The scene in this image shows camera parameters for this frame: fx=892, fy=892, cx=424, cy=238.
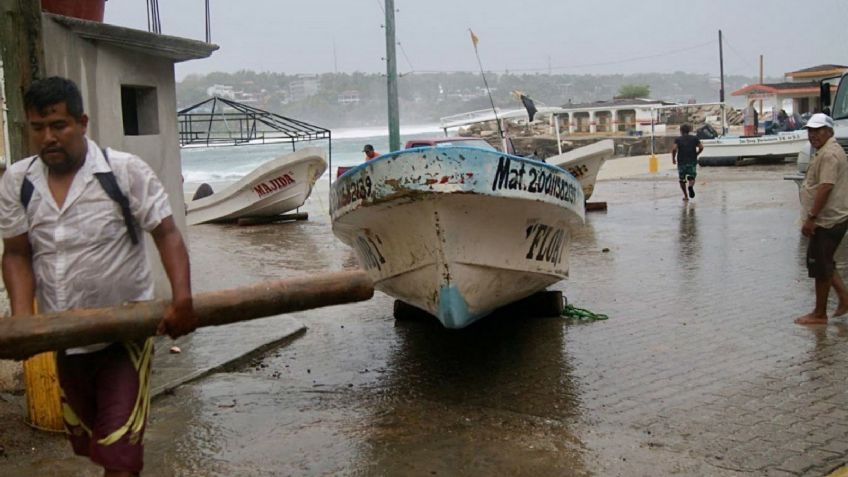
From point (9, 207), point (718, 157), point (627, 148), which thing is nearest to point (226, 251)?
point (9, 207)

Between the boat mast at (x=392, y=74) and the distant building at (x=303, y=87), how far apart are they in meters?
136

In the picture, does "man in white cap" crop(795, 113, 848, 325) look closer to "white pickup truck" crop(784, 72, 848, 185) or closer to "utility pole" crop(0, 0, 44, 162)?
"white pickup truck" crop(784, 72, 848, 185)

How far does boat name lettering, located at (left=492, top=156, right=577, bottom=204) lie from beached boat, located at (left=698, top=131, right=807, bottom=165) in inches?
958

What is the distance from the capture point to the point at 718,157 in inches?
1196

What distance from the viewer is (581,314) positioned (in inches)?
335

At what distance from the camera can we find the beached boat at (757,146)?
95.6 feet

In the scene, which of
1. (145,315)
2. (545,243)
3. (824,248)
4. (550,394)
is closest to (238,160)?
(545,243)

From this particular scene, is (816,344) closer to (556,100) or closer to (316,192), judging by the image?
(316,192)

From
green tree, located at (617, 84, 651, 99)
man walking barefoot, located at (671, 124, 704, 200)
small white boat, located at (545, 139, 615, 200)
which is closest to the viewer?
small white boat, located at (545, 139, 615, 200)

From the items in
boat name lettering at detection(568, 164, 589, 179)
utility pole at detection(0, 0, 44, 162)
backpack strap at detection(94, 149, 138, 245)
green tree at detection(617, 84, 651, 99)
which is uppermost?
green tree at detection(617, 84, 651, 99)

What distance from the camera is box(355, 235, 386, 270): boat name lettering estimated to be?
702 cm

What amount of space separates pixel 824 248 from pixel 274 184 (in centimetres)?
1312

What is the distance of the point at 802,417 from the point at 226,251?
10611mm

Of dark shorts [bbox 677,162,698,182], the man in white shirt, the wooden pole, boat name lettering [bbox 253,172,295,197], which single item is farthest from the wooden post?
dark shorts [bbox 677,162,698,182]
